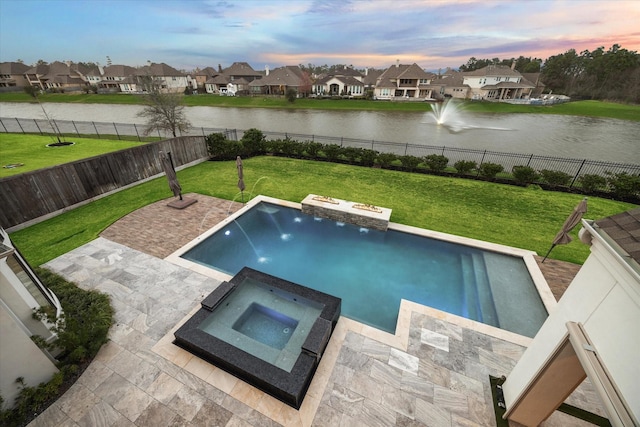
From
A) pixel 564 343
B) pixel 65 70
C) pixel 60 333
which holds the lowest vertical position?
pixel 60 333

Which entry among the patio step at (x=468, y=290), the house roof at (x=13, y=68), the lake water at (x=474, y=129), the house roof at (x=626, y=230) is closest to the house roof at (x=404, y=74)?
the lake water at (x=474, y=129)

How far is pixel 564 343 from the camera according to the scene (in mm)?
3576

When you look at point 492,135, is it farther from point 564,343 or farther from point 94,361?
point 94,361

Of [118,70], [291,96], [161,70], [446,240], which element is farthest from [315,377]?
[118,70]

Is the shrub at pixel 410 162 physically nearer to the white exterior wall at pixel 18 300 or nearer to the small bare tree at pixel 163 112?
the white exterior wall at pixel 18 300

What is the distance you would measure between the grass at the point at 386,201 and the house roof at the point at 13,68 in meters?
123

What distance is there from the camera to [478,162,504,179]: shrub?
15.9m

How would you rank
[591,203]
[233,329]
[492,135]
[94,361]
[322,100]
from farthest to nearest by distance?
[322,100] → [492,135] → [591,203] → [233,329] → [94,361]

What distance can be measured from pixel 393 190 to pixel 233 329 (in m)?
11.6

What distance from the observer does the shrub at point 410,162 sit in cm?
1766

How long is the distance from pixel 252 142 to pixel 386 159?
1080cm

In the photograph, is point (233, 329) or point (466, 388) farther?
point (233, 329)

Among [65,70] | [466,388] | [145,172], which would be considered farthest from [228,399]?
[65,70]

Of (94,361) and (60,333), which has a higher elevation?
(60,333)
